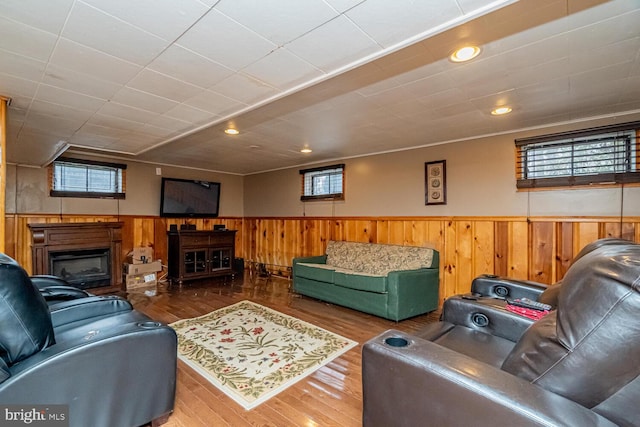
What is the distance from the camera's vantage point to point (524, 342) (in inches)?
42.0

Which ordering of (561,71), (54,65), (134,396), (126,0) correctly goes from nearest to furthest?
(126,0), (134,396), (54,65), (561,71)

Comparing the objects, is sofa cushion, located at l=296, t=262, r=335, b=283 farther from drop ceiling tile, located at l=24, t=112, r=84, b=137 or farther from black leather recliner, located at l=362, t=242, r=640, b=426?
drop ceiling tile, located at l=24, t=112, r=84, b=137

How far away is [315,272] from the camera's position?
4.12 meters

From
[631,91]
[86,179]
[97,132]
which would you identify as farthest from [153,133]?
[631,91]

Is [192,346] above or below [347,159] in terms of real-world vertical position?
below

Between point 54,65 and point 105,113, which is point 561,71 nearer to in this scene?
point 54,65

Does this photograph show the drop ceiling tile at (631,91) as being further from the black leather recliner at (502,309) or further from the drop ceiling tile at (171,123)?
the drop ceiling tile at (171,123)

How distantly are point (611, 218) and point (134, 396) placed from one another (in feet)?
13.5

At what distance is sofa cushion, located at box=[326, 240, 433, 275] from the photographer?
384cm

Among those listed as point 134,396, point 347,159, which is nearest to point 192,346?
point 134,396

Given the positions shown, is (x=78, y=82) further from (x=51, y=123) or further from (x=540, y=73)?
(x=540, y=73)

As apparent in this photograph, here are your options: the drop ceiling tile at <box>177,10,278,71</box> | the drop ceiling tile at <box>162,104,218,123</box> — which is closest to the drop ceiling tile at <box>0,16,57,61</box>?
the drop ceiling tile at <box>177,10,278,71</box>

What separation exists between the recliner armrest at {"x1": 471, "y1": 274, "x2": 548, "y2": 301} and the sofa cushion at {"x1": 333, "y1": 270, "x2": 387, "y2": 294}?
3.33 feet

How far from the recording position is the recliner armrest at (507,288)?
90.0 inches
